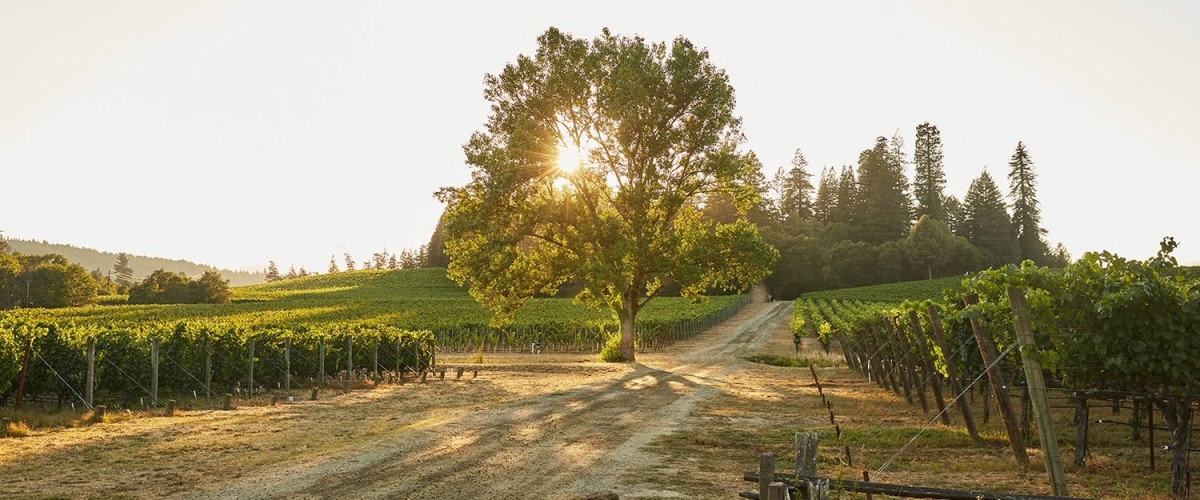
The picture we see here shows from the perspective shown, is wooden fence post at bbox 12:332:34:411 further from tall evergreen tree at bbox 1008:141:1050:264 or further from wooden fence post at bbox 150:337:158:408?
tall evergreen tree at bbox 1008:141:1050:264

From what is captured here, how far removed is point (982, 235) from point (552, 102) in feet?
326

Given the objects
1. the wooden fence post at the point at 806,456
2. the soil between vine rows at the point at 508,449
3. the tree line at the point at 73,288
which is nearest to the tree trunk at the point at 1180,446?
the soil between vine rows at the point at 508,449

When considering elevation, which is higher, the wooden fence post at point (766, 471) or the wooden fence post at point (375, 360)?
the wooden fence post at point (766, 471)

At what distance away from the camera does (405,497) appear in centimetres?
1090

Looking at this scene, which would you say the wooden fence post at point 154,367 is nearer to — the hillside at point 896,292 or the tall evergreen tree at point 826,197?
the hillside at point 896,292

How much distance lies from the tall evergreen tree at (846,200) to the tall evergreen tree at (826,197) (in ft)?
9.37

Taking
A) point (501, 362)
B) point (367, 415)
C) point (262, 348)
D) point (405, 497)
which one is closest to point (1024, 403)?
point (405, 497)

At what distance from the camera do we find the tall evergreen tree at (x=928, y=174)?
405 feet

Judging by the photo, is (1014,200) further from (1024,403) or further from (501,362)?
(1024,403)

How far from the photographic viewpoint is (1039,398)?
372 inches

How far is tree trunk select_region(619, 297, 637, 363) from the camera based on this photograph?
3924cm

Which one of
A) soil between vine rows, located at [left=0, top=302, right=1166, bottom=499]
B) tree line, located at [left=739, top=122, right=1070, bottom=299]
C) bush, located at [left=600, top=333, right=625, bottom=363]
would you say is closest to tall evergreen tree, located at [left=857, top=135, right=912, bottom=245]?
tree line, located at [left=739, top=122, right=1070, bottom=299]

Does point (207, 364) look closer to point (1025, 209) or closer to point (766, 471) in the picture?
point (766, 471)

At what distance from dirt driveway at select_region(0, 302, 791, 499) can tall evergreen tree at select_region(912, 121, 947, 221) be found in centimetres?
10890
